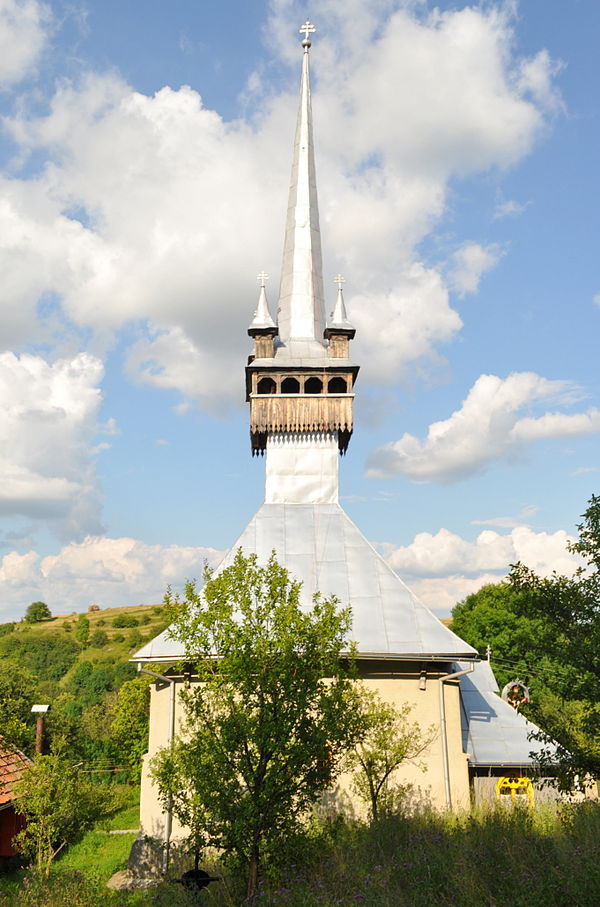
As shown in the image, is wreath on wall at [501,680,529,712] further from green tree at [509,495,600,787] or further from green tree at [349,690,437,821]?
green tree at [509,495,600,787]

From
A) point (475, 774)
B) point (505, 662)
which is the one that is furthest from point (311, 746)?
point (505, 662)

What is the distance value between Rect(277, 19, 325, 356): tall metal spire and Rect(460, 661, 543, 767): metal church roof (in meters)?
12.5

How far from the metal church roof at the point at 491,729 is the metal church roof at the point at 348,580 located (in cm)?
291

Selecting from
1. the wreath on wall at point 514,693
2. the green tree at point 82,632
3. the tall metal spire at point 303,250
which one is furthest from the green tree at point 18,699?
the green tree at point 82,632

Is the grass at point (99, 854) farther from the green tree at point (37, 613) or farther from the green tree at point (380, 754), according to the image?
the green tree at point (37, 613)

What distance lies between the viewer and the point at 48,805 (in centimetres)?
1917

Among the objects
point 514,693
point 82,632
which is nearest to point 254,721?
point 514,693

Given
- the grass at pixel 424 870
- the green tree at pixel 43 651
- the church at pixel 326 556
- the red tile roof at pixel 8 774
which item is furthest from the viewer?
the green tree at pixel 43 651

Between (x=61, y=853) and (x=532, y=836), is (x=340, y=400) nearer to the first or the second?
(x=532, y=836)

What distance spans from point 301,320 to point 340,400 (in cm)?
406

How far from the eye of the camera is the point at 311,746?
9.85 m

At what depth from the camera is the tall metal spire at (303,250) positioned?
2617 cm

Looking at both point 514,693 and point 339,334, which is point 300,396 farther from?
point 514,693

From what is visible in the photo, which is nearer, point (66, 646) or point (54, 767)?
point (54, 767)
